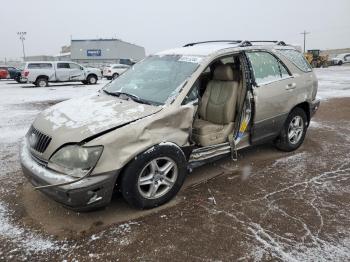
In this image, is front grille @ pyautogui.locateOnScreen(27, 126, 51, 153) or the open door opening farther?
the open door opening

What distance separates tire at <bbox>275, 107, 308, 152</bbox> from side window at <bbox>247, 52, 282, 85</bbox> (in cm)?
72

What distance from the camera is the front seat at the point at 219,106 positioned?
4.54 m

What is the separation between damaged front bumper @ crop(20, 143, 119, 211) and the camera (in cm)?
313

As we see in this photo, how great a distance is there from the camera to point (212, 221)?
3498 millimetres

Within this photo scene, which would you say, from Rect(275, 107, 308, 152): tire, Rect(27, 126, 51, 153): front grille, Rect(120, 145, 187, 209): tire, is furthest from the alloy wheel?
Rect(275, 107, 308, 152): tire

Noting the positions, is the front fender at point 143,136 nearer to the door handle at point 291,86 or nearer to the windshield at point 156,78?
the windshield at point 156,78

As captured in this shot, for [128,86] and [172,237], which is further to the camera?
[128,86]

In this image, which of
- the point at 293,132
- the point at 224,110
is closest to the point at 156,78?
the point at 224,110

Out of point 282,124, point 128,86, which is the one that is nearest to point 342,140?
point 282,124

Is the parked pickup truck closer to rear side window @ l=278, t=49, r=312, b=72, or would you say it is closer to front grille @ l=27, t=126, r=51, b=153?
rear side window @ l=278, t=49, r=312, b=72

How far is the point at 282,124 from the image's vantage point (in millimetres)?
5219

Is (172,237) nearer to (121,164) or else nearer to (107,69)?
(121,164)

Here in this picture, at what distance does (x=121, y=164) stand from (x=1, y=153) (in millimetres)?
3535

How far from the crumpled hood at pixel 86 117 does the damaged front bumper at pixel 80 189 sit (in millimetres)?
333
